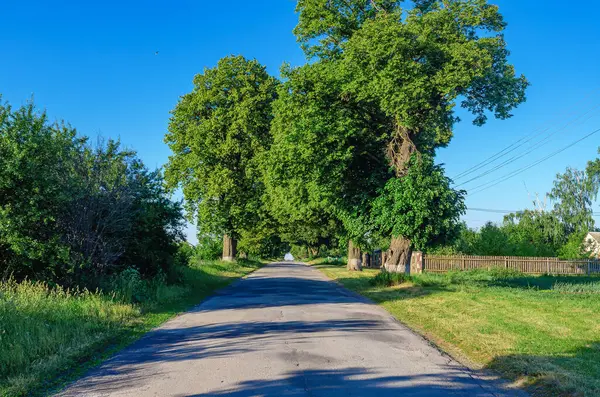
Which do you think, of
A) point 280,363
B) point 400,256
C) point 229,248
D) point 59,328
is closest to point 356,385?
point 280,363

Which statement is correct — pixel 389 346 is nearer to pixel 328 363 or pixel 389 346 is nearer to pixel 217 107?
pixel 328 363

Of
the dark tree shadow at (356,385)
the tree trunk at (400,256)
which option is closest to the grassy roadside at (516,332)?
the dark tree shadow at (356,385)

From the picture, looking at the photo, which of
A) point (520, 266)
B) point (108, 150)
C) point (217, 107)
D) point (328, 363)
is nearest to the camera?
point (328, 363)

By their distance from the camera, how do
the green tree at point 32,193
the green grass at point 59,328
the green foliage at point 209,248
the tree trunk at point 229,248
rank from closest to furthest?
the green grass at point 59,328
the green tree at point 32,193
the tree trunk at point 229,248
the green foliage at point 209,248

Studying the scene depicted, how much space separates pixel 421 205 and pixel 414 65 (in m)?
6.02

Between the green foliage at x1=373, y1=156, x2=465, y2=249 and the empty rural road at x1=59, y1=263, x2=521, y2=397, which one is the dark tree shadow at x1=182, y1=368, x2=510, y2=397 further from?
the green foliage at x1=373, y1=156, x2=465, y2=249

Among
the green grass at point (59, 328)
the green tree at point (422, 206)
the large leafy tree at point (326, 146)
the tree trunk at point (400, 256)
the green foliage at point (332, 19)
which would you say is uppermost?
the green foliage at point (332, 19)

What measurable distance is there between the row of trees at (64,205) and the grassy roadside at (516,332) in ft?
30.1

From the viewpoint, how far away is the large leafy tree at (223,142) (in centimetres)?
3916

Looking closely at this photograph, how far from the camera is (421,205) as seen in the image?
72.6 feet

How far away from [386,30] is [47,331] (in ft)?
58.6

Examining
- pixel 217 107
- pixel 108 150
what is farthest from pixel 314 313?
pixel 217 107

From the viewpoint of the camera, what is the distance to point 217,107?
4044 centimetres

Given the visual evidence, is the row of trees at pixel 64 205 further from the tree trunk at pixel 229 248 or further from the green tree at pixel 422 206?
the tree trunk at pixel 229 248
